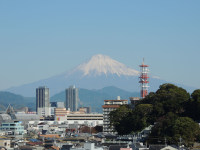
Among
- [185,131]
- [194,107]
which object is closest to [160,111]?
[194,107]

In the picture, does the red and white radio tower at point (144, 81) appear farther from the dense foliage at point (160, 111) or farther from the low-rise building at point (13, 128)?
the dense foliage at point (160, 111)

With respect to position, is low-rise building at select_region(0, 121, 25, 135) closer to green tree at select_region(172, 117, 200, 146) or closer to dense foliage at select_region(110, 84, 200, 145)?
dense foliage at select_region(110, 84, 200, 145)

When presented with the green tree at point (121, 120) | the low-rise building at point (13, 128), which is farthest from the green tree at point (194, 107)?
the low-rise building at point (13, 128)

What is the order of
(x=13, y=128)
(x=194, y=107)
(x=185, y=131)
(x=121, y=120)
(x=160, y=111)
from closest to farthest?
(x=185, y=131) < (x=194, y=107) < (x=160, y=111) < (x=121, y=120) < (x=13, y=128)

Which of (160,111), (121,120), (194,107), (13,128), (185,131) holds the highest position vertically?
(194,107)

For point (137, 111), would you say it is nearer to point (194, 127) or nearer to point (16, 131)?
point (194, 127)

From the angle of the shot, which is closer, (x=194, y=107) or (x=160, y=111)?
(x=194, y=107)

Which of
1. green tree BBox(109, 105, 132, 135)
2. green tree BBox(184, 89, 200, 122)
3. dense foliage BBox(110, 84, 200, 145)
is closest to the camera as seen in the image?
green tree BBox(184, 89, 200, 122)

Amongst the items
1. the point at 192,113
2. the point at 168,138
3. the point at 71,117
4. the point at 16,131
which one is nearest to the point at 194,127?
the point at 168,138

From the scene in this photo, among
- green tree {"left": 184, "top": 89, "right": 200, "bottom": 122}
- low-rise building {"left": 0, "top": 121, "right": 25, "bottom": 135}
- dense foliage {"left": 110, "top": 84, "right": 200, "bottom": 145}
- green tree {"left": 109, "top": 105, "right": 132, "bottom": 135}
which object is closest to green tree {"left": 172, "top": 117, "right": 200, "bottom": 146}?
dense foliage {"left": 110, "top": 84, "right": 200, "bottom": 145}

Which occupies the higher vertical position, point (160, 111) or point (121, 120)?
point (160, 111)

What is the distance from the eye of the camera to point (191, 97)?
241 ft

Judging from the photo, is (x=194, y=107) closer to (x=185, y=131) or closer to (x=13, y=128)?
(x=185, y=131)

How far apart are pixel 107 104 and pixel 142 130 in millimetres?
43256
